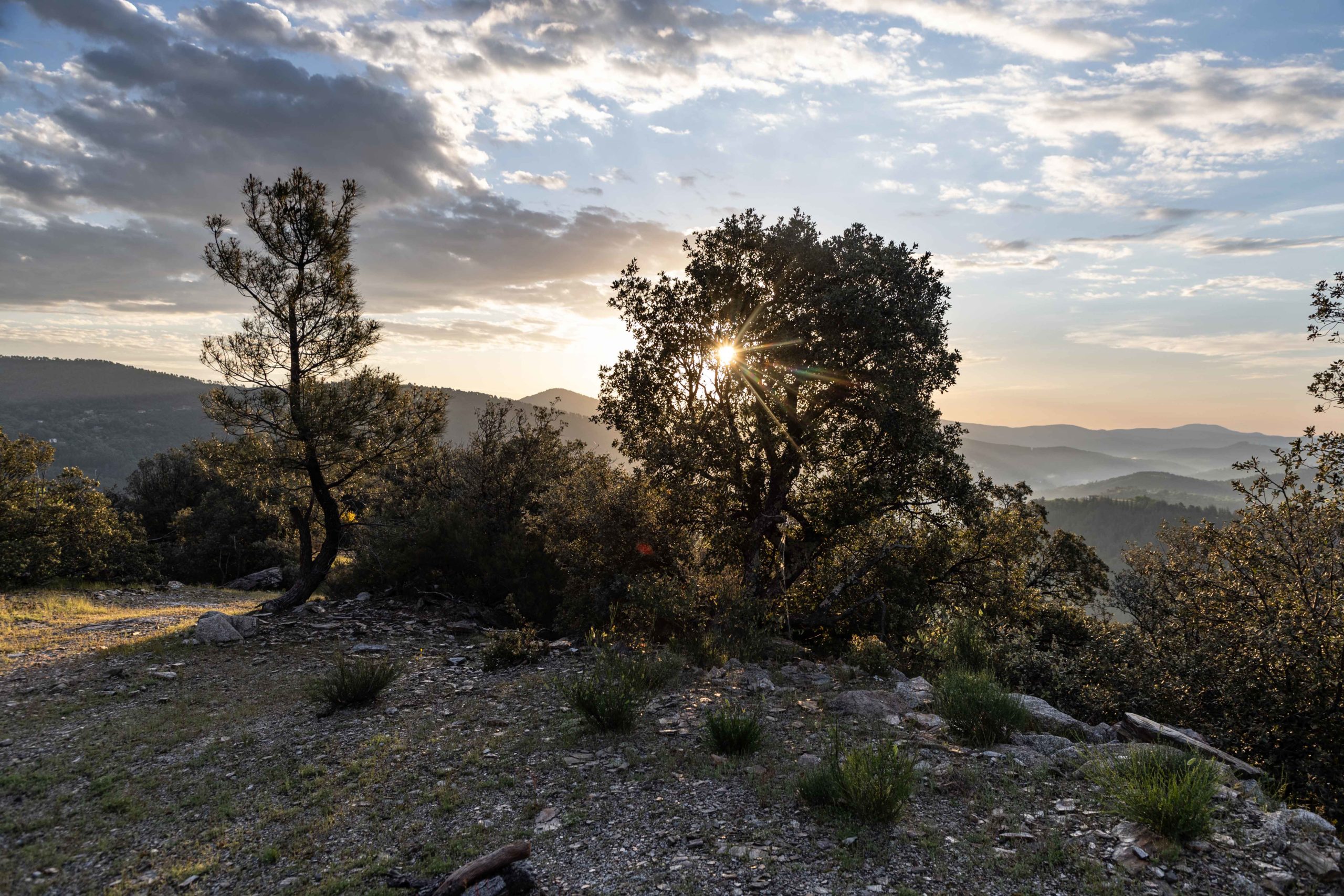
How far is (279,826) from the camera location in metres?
6.18

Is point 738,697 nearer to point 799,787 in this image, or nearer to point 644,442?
point 799,787

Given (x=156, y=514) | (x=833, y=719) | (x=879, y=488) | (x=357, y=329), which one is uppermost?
(x=357, y=329)

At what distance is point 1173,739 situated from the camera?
22.6ft

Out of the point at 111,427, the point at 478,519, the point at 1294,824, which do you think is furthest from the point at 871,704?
the point at 111,427

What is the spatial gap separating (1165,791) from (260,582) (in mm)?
34206

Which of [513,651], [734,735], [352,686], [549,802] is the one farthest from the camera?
[513,651]

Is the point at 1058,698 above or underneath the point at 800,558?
underneath

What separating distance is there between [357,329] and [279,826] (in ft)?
41.3

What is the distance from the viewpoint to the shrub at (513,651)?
11.8 m

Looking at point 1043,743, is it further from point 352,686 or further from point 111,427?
point 111,427

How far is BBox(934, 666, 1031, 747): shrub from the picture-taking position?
6.97 metres

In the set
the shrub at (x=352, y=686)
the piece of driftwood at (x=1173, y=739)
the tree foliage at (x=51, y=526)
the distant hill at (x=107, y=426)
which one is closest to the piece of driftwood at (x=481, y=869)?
the shrub at (x=352, y=686)

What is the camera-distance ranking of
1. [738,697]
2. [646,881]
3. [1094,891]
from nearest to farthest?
[1094,891] < [646,881] < [738,697]

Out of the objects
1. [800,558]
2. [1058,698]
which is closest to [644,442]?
[800,558]
